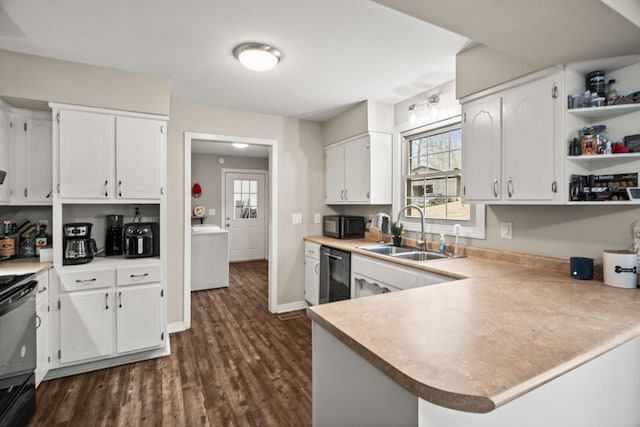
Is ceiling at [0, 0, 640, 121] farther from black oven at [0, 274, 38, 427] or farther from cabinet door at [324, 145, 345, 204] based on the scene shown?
black oven at [0, 274, 38, 427]

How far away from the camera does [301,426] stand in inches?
72.9

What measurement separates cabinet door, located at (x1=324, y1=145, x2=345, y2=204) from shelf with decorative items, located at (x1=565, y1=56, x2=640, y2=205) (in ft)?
7.56

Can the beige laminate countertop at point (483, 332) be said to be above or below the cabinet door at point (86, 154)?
below

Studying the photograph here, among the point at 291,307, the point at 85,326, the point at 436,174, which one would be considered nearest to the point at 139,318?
the point at 85,326

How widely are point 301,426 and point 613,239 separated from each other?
2105mm

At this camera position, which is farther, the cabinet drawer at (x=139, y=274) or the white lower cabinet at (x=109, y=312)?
the cabinet drawer at (x=139, y=274)

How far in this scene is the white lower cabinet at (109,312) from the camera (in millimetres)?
2373

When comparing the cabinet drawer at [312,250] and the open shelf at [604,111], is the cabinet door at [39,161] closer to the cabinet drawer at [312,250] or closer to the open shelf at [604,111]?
the cabinet drawer at [312,250]

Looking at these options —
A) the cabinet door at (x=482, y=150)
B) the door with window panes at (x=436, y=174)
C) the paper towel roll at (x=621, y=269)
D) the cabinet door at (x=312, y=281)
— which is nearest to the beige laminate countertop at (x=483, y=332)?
the paper towel roll at (x=621, y=269)

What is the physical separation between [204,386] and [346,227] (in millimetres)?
2126

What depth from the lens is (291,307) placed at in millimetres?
3910

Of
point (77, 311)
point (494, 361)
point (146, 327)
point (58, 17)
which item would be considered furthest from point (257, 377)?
point (58, 17)

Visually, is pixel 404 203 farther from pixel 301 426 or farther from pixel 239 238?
pixel 239 238

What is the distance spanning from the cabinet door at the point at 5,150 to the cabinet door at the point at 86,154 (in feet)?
1.40
